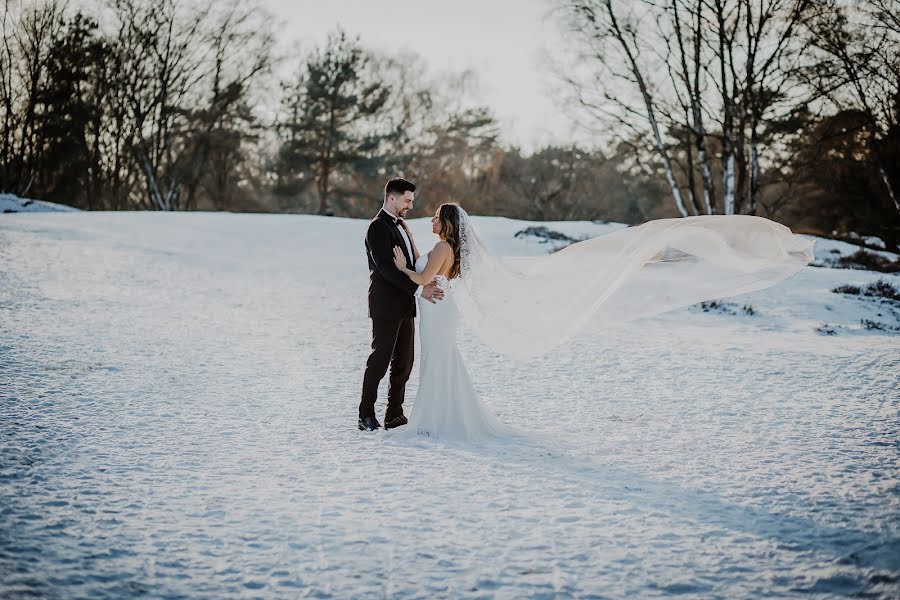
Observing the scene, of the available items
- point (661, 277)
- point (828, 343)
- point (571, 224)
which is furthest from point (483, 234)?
point (661, 277)

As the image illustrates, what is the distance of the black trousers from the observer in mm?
5113

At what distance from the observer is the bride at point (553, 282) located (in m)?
5.04

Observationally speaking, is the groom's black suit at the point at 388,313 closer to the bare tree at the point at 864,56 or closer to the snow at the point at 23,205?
the bare tree at the point at 864,56

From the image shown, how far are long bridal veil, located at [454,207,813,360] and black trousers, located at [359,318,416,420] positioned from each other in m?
0.60

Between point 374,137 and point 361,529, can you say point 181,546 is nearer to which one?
point 361,529

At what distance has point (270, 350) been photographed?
8.09 m

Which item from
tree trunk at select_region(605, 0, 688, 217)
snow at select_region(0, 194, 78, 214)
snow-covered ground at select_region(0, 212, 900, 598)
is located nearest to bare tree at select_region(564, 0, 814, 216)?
tree trunk at select_region(605, 0, 688, 217)

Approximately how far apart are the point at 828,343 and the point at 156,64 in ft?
107

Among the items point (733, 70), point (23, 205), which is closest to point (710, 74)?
point (733, 70)

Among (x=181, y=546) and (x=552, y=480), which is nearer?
(x=181, y=546)

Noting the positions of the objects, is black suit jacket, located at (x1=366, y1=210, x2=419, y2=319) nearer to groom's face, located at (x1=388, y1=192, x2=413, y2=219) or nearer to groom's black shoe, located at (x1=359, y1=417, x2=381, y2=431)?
groom's face, located at (x1=388, y1=192, x2=413, y2=219)

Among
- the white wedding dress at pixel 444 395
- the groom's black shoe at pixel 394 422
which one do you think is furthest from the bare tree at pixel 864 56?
the groom's black shoe at pixel 394 422

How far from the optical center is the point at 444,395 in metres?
5.04

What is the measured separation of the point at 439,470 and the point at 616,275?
2384mm
